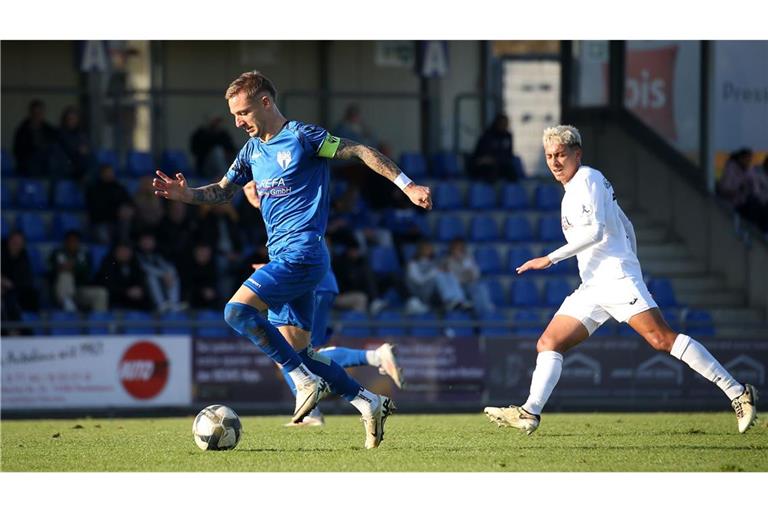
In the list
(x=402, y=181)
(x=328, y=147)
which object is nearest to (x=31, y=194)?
(x=328, y=147)

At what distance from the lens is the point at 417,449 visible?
8805mm

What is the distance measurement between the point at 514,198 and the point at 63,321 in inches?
314

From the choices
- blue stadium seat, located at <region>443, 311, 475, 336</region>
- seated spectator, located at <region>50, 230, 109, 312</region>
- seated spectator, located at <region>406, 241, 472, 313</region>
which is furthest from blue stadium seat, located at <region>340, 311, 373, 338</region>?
seated spectator, located at <region>50, 230, 109, 312</region>

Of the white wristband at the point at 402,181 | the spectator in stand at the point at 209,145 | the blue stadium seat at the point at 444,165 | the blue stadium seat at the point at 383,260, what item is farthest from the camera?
the blue stadium seat at the point at 444,165

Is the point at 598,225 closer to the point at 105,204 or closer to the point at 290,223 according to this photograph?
the point at 290,223

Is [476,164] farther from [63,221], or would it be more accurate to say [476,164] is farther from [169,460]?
[169,460]

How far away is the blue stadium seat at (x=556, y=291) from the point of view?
64.5ft

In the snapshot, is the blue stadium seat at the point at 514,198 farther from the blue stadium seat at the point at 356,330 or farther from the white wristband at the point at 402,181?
the white wristband at the point at 402,181

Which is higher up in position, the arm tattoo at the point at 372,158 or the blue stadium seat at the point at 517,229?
the arm tattoo at the point at 372,158

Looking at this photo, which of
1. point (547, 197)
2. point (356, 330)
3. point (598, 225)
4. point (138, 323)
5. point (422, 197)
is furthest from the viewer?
point (547, 197)

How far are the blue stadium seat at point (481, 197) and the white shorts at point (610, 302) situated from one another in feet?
39.6

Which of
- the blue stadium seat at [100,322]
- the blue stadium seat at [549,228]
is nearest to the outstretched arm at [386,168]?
the blue stadium seat at [100,322]

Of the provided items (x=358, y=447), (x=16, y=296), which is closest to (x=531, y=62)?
(x=16, y=296)

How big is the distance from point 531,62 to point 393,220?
648 cm
